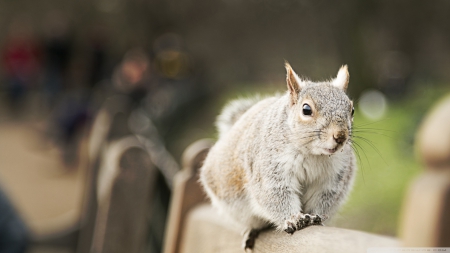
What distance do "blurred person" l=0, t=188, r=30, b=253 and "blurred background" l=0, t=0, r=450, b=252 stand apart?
4.62ft

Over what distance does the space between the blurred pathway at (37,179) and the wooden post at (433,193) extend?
4.60m

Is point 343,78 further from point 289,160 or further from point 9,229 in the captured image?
point 9,229

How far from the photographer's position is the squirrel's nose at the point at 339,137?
980mm

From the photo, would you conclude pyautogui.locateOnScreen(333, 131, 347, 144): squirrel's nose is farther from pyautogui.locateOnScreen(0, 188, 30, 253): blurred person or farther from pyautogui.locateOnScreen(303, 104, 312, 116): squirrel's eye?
pyautogui.locateOnScreen(0, 188, 30, 253): blurred person

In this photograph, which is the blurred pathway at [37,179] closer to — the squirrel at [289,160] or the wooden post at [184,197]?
the wooden post at [184,197]

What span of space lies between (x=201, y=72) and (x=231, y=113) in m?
9.98

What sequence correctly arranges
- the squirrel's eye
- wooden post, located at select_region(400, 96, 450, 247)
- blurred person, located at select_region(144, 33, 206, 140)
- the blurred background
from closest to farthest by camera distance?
wooden post, located at select_region(400, 96, 450, 247) → the squirrel's eye → the blurred background → blurred person, located at select_region(144, 33, 206, 140)

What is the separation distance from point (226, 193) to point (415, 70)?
5949 millimetres

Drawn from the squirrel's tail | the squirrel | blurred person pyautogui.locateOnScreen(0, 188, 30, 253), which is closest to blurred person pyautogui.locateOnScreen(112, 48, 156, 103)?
blurred person pyautogui.locateOnScreen(0, 188, 30, 253)

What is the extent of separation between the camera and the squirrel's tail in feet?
6.03

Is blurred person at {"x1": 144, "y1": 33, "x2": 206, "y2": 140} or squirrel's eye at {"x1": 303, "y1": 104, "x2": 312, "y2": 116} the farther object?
blurred person at {"x1": 144, "y1": 33, "x2": 206, "y2": 140}

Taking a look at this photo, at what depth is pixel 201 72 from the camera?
38.6 ft

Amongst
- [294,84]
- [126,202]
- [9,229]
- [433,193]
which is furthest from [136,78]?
[433,193]

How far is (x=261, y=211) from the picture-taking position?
55.8 inches
